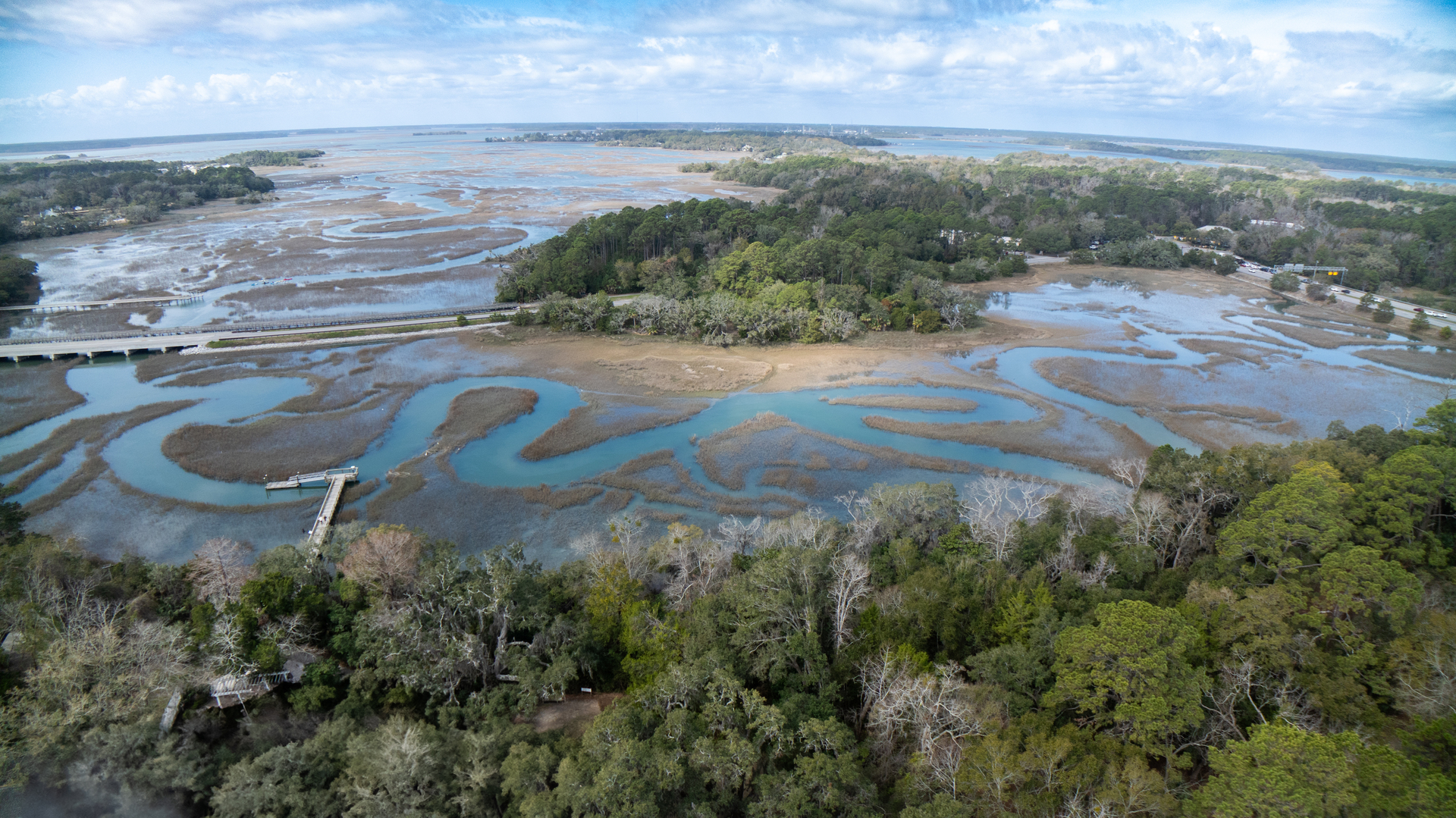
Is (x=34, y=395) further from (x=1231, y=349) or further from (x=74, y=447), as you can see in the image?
(x=1231, y=349)

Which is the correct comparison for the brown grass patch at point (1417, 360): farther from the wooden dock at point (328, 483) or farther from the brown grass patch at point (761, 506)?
the wooden dock at point (328, 483)

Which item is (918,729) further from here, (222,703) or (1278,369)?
(1278,369)

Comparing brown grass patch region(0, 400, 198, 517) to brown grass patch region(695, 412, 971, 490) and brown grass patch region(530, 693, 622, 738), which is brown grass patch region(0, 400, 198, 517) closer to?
brown grass patch region(530, 693, 622, 738)

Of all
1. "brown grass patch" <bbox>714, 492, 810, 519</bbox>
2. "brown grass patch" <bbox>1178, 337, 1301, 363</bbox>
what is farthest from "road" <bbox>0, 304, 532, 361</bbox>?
"brown grass patch" <bbox>1178, 337, 1301, 363</bbox>

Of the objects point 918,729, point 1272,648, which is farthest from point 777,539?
point 1272,648

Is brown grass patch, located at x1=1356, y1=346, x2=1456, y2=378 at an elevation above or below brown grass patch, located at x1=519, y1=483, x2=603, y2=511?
above

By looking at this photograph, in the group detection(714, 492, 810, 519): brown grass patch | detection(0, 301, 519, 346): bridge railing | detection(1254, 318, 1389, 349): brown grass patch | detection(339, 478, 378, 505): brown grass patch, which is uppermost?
detection(0, 301, 519, 346): bridge railing

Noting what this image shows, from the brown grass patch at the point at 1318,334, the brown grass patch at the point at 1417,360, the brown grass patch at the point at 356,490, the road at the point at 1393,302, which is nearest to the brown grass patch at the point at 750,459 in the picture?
the brown grass patch at the point at 356,490
